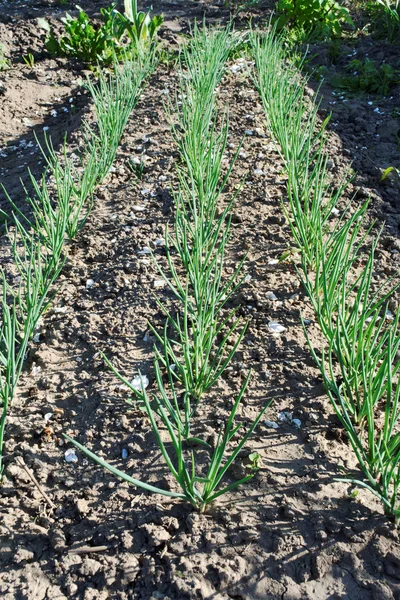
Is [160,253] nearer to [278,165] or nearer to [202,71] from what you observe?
[278,165]

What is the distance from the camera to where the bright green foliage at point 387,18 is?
13.7ft

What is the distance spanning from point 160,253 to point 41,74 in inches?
109

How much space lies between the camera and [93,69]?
4.26 m

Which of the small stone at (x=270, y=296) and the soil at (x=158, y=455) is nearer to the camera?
the soil at (x=158, y=455)

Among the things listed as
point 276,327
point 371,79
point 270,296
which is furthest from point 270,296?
point 371,79

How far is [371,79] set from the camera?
3771mm

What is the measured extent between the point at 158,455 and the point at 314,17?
408 cm

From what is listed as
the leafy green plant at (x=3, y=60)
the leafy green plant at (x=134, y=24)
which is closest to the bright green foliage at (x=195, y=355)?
the leafy green plant at (x=134, y=24)

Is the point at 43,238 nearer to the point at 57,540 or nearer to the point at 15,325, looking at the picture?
the point at 15,325

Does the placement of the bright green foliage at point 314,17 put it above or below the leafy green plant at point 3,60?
above

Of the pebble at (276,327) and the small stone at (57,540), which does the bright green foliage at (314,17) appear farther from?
the small stone at (57,540)

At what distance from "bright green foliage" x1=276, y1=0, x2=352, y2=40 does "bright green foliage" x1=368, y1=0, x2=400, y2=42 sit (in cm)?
22

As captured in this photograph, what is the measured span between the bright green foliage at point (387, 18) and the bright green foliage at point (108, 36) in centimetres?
164

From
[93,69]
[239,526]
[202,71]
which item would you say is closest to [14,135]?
[93,69]
